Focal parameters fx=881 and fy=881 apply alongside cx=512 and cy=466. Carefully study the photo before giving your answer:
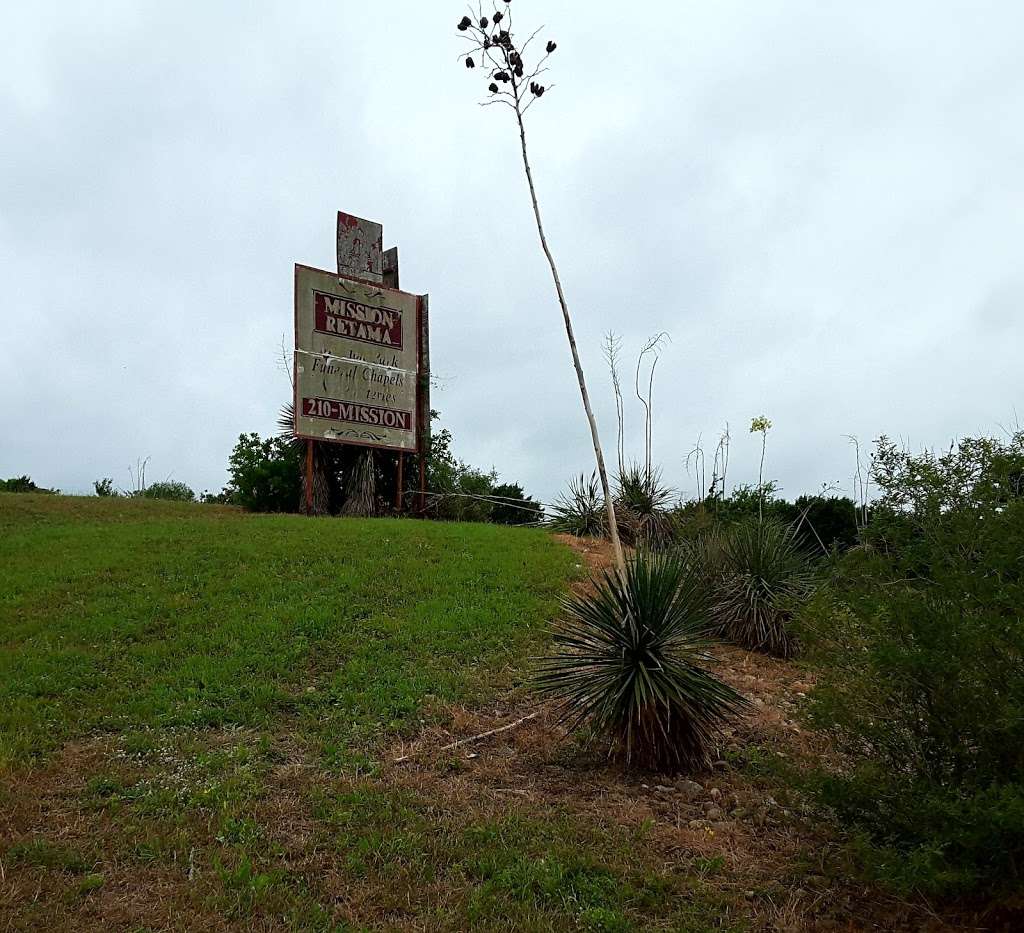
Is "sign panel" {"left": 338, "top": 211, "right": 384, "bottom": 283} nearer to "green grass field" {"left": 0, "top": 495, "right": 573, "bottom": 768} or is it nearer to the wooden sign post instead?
the wooden sign post

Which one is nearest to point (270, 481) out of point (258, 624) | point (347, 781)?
point (258, 624)

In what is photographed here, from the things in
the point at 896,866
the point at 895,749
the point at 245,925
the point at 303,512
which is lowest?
the point at 245,925

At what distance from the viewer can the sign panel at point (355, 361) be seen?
17781mm

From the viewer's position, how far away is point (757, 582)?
442 inches

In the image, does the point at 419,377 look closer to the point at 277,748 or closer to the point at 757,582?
the point at 757,582

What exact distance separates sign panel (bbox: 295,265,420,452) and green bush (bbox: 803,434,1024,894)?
13.9 meters

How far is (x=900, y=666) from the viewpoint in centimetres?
451

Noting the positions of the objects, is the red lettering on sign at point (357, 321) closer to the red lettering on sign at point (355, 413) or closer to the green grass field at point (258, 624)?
the red lettering on sign at point (355, 413)

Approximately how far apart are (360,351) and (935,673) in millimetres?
15501

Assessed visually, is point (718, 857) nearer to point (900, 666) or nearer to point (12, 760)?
point (900, 666)

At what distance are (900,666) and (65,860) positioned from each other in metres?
4.82

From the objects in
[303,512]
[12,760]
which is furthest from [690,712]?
[303,512]

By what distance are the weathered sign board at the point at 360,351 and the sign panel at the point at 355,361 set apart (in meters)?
0.02

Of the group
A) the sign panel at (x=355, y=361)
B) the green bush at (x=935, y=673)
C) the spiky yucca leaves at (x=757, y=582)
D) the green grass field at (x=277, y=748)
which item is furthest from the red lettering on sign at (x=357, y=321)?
the green bush at (x=935, y=673)
